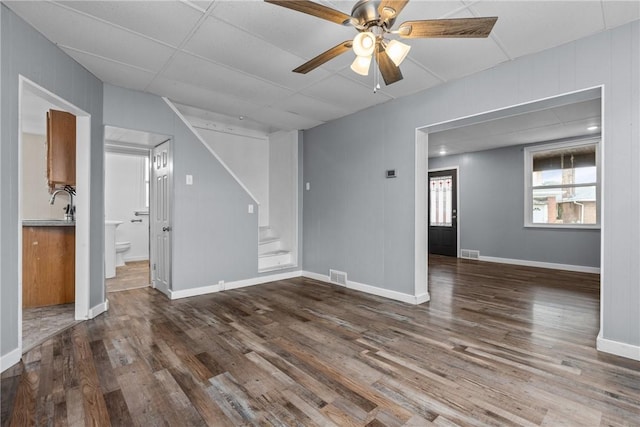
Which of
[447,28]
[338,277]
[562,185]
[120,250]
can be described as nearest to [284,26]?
[447,28]

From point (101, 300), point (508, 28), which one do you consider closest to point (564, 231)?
point (508, 28)

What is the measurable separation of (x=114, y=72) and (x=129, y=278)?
131 inches

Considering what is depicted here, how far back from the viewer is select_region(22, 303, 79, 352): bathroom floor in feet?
8.73

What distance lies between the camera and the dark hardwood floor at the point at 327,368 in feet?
5.62

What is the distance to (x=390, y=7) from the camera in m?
1.67

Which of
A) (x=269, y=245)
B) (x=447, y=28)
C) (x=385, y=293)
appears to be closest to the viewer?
(x=447, y=28)

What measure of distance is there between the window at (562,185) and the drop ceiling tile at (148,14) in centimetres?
670

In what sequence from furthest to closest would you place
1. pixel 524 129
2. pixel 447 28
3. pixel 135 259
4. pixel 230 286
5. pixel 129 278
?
pixel 135 259, pixel 524 129, pixel 129 278, pixel 230 286, pixel 447 28

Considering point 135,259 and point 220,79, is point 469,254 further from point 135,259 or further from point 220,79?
point 135,259

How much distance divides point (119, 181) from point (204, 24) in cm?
555

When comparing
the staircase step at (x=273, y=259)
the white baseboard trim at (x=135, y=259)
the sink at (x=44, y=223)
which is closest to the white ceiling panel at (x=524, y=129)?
the staircase step at (x=273, y=259)

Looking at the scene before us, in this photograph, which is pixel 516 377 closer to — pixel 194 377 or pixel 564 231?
→ pixel 194 377

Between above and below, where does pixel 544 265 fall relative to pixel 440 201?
below

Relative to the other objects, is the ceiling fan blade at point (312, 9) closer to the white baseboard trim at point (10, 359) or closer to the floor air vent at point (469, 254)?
the white baseboard trim at point (10, 359)
